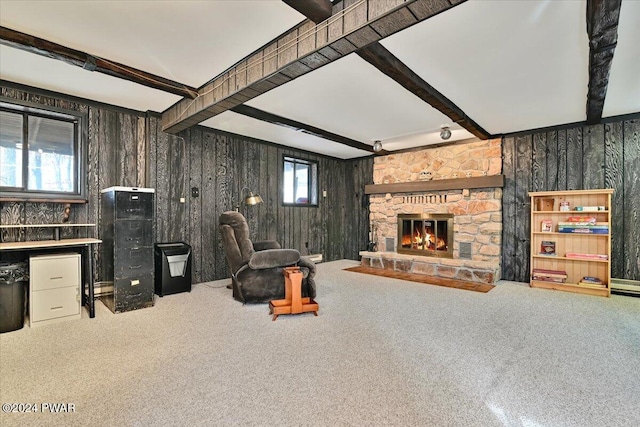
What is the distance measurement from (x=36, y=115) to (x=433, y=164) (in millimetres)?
5776

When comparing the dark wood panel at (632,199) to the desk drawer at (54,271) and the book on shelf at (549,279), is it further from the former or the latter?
the desk drawer at (54,271)

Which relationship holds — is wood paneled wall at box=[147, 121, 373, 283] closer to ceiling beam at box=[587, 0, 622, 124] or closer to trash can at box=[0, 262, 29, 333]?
trash can at box=[0, 262, 29, 333]

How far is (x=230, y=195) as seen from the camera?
16.4 ft

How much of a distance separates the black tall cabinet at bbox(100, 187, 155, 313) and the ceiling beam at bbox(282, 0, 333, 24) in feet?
8.49

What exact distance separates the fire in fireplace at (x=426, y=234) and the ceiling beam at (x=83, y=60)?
14.8 feet

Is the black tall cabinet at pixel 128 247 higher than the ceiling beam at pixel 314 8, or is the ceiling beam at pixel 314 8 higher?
the ceiling beam at pixel 314 8

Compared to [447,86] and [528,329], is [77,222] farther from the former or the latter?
[528,329]

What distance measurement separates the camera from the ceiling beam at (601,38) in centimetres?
184

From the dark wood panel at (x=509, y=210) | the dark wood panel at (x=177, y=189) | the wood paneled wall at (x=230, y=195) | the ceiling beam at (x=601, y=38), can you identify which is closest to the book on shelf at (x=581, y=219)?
the dark wood panel at (x=509, y=210)

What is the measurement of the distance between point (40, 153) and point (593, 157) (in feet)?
23.0

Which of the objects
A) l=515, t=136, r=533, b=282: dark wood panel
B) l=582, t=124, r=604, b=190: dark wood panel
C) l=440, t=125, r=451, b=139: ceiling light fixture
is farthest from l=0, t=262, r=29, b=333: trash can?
l=582, t=124, r=604, b=190: dark wood panel

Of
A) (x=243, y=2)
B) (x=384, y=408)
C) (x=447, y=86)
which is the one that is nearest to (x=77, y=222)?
(x=243, y=2)

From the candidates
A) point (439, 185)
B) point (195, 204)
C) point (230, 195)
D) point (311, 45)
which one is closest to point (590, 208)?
point (439, 185)

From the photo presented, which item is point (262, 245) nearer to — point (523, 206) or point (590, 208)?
point (523, 206)
